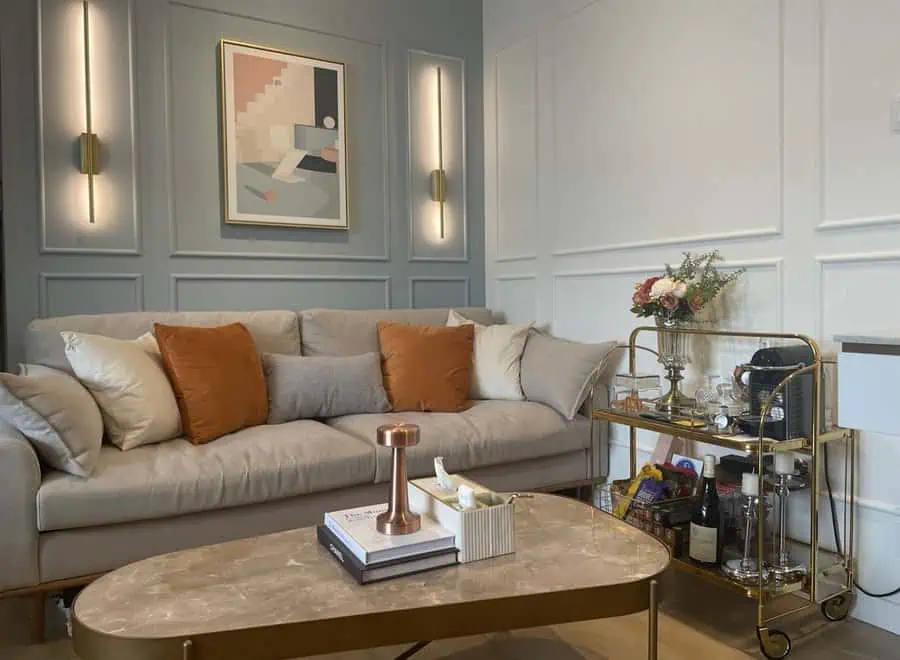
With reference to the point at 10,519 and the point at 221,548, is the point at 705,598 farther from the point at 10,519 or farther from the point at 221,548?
the point at 10,519

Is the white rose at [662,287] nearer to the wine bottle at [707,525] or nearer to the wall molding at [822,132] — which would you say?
the wall molding at [822,132]

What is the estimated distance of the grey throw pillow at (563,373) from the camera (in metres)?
2.95

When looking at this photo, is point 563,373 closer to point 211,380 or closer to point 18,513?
point 211,380

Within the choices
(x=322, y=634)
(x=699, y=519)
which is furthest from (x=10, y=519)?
(x=699, y=519)

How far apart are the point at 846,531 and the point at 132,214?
303 centimetres

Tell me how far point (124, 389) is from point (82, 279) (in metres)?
0.89

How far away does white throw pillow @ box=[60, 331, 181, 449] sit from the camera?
2311mm

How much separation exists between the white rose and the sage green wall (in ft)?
5.09

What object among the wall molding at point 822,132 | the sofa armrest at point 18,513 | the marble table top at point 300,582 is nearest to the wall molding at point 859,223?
the wall molding at point 822,132

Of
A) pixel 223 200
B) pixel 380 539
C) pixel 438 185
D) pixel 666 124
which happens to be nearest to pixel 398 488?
pixel 380 539

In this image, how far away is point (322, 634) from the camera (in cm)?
123

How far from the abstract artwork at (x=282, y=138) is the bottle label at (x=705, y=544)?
225cm

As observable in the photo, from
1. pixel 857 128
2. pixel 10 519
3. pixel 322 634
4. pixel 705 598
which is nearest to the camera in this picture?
pixel 322 634

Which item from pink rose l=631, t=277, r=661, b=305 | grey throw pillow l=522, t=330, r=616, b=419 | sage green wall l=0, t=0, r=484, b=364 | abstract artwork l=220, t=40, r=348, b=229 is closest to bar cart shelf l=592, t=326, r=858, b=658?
pink rose l=631, t=277, r=661, b=305
